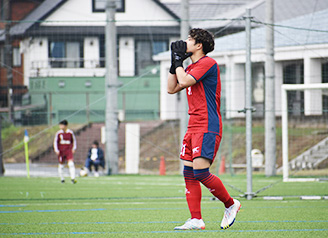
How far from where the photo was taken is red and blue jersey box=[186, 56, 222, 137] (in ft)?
22.7

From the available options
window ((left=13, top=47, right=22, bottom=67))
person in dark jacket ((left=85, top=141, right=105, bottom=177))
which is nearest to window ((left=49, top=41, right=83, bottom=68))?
window ((left=13, top=47, right=22, bottom=67))

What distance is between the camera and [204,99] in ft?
22.8

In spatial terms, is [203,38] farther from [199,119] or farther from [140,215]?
[140,215]

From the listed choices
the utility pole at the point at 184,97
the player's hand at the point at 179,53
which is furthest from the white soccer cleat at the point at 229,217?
the utility pole at the point at 184,97

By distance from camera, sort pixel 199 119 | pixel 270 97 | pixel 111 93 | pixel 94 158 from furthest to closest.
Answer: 1. pixel 94 158
2. pixel 111 93
3. pixel 270 97
4. pixel 199 119

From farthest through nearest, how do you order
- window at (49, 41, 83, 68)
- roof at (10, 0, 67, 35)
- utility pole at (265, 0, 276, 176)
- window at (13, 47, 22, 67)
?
roof at (10, 0, 67, 35) < window at (49, 41, 83, 68) < window at (13, 47, 22, 67) < utility pole at (265, 0, 276, 176)

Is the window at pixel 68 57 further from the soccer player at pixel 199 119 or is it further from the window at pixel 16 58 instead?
the soccer player at pixel 199 119

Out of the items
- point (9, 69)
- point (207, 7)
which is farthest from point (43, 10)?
point (9, 69)

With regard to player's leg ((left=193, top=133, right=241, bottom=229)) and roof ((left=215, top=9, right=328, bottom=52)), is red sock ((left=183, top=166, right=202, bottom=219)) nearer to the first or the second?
player's leg ((left=193, top=133, right=241, bottom=229))

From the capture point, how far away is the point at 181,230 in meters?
7.00

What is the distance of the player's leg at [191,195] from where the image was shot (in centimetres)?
702

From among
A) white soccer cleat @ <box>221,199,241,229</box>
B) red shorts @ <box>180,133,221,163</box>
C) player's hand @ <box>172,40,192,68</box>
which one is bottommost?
white soccer cleat @ <box>221,199,241,229</box>

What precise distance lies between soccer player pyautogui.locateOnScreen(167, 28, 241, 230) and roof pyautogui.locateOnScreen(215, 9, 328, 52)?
13916 mm

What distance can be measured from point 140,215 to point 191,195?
1.81 meters
